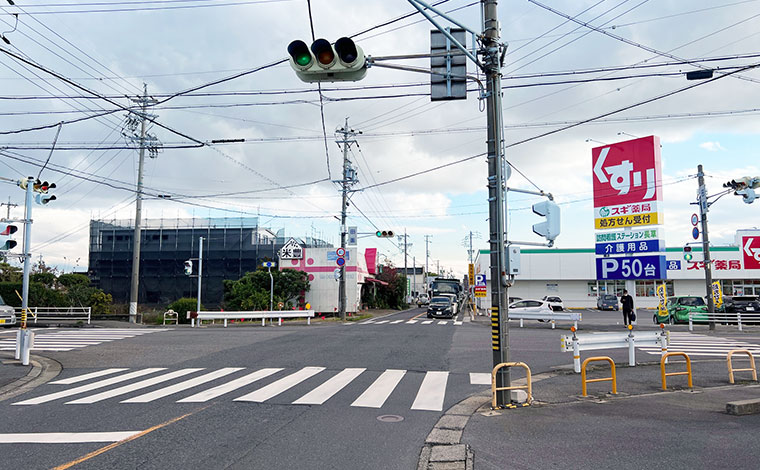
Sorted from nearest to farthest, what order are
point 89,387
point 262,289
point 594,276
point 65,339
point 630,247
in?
1. point 89,387
2. point 630,247
3. point 65,339
4. point 262,289
5. point 594,276

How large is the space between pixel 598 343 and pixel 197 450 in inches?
384

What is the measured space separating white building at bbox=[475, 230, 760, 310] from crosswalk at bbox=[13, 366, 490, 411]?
3841 cm

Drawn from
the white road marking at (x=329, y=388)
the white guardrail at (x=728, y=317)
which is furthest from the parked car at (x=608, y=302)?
the white road marking at (x=329, y=388)

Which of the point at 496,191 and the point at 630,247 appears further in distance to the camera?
the point at 630,247

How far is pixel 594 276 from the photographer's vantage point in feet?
165

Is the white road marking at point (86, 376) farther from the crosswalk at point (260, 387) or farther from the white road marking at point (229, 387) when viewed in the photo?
the white road marking at point (229, 387)

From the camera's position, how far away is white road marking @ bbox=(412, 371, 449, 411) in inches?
341

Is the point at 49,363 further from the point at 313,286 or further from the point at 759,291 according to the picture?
the point at 759,291

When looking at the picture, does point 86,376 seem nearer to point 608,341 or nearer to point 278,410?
point 278,410

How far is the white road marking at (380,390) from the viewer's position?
8.74 meters

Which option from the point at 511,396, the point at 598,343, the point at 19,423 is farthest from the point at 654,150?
the point at 19,423

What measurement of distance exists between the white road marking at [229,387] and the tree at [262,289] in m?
22.0

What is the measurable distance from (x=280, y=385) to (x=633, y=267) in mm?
10397

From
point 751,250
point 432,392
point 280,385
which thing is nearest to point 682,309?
point 751,250
